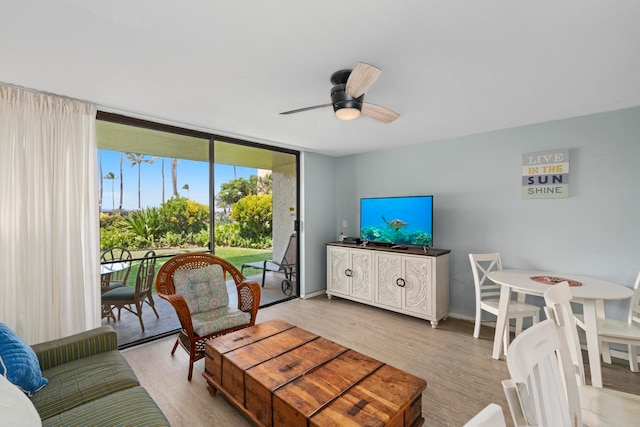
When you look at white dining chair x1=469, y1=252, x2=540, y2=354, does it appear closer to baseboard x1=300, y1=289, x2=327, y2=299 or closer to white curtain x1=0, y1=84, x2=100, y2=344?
baseboard x1=300, y1=289, x2=327, y2=299

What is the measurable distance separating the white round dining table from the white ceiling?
160 cm

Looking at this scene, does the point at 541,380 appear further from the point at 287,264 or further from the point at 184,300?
the point at 287,264

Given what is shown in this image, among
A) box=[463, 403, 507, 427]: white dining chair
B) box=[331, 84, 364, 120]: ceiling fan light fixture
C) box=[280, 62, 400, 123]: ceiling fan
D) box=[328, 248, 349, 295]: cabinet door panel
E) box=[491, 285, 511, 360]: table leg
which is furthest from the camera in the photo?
box=[328, 248, 349, 295]: cabinet door panel

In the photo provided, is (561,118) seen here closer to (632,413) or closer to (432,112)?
(432,112)

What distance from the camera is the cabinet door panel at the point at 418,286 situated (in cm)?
347

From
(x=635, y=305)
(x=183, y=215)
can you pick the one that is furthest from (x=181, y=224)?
(x=635, y=305)

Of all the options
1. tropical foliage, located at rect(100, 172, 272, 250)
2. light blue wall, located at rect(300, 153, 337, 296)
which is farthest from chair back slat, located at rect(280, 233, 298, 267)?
tropical foliage, located at rect(100, 172, 272, 250)

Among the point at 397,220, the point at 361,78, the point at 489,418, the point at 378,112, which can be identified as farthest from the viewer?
the point at 397,220

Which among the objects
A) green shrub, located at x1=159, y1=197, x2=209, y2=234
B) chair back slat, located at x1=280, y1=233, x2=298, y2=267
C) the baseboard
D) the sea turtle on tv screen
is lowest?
the baseboard

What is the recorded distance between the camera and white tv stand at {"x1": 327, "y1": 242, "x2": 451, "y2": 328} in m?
3.47

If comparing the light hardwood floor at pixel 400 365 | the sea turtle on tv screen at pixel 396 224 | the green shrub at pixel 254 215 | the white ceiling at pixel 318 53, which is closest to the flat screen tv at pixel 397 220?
the sea turtle on tv screen at pixel 396 224

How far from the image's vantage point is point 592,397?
53.2 inches

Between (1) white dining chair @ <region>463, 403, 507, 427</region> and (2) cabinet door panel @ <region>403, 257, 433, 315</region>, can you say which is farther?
(2) cabinet door panel @ <region>403, 257, 433, 315</region>

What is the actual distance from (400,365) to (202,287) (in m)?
1.99
